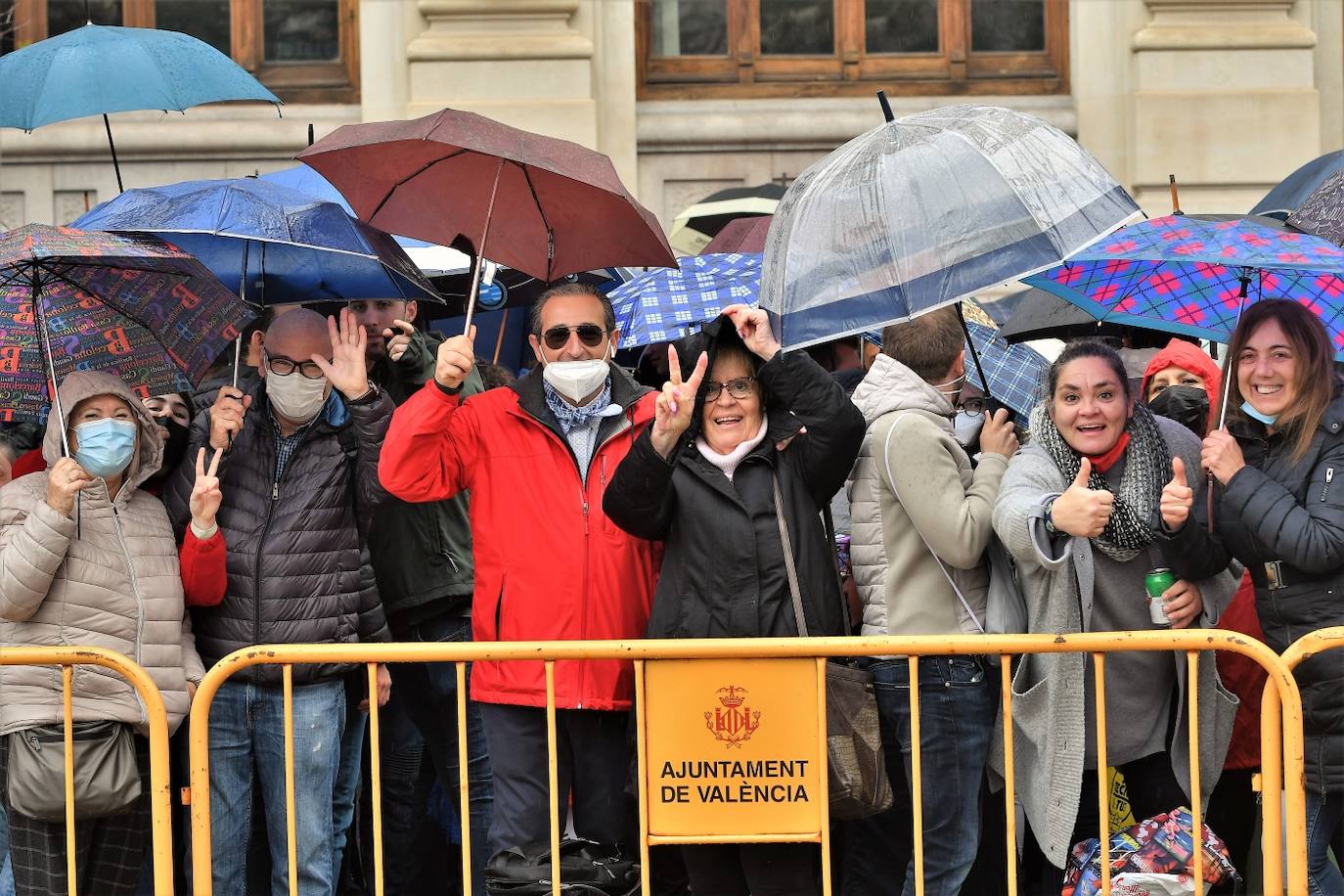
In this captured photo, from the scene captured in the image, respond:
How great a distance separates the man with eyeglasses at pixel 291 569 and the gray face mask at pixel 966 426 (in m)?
1.80

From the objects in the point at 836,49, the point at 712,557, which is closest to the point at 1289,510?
the point at 712,557

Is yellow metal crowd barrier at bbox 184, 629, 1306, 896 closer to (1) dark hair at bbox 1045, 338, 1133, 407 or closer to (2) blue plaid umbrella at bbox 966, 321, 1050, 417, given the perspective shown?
(1) dark hair at bbox 1045, 338, 1133, 407

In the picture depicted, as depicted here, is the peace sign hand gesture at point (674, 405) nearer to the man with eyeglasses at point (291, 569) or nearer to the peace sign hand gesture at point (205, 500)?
the man with eyeglasses at point (291, 569)

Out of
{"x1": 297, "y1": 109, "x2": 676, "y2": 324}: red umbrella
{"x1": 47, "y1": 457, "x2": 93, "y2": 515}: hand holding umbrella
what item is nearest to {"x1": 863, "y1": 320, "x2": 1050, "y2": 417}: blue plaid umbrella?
{"x1": 297, "y1": 109, "x2": 676, "y2": 324}: red umbrella

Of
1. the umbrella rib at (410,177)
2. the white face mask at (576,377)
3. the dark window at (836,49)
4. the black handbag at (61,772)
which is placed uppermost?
the dark window at (836,49)

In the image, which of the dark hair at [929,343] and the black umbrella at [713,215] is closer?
the dark hair at [929,343]

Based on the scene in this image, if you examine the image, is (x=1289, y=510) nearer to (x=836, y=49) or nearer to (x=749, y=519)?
(x=749, y=519)

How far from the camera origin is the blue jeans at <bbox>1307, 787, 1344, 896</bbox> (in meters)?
5.32

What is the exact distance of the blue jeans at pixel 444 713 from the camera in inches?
246

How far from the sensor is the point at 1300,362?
17.7ft

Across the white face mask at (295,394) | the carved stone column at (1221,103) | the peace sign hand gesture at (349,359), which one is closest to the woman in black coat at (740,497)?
the peace sign hand gesture at (349,359)

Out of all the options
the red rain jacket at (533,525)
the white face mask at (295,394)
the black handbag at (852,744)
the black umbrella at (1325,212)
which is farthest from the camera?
the white face mask at (295,394)

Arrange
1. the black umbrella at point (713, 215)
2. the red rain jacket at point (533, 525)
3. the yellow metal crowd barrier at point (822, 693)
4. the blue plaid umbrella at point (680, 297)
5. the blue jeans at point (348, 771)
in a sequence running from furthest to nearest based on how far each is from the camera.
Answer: the black umbrella at point (713, 215) → the blue plaid umbrella at point (680, 297) → the blue jeans at point (348, 771) → the red rain jacket at point (533, 525) → the yellow metal crowd barrier at point (822, 693)

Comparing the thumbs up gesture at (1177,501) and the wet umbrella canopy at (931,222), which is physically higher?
the wet umbrella canopy at (931,222)
